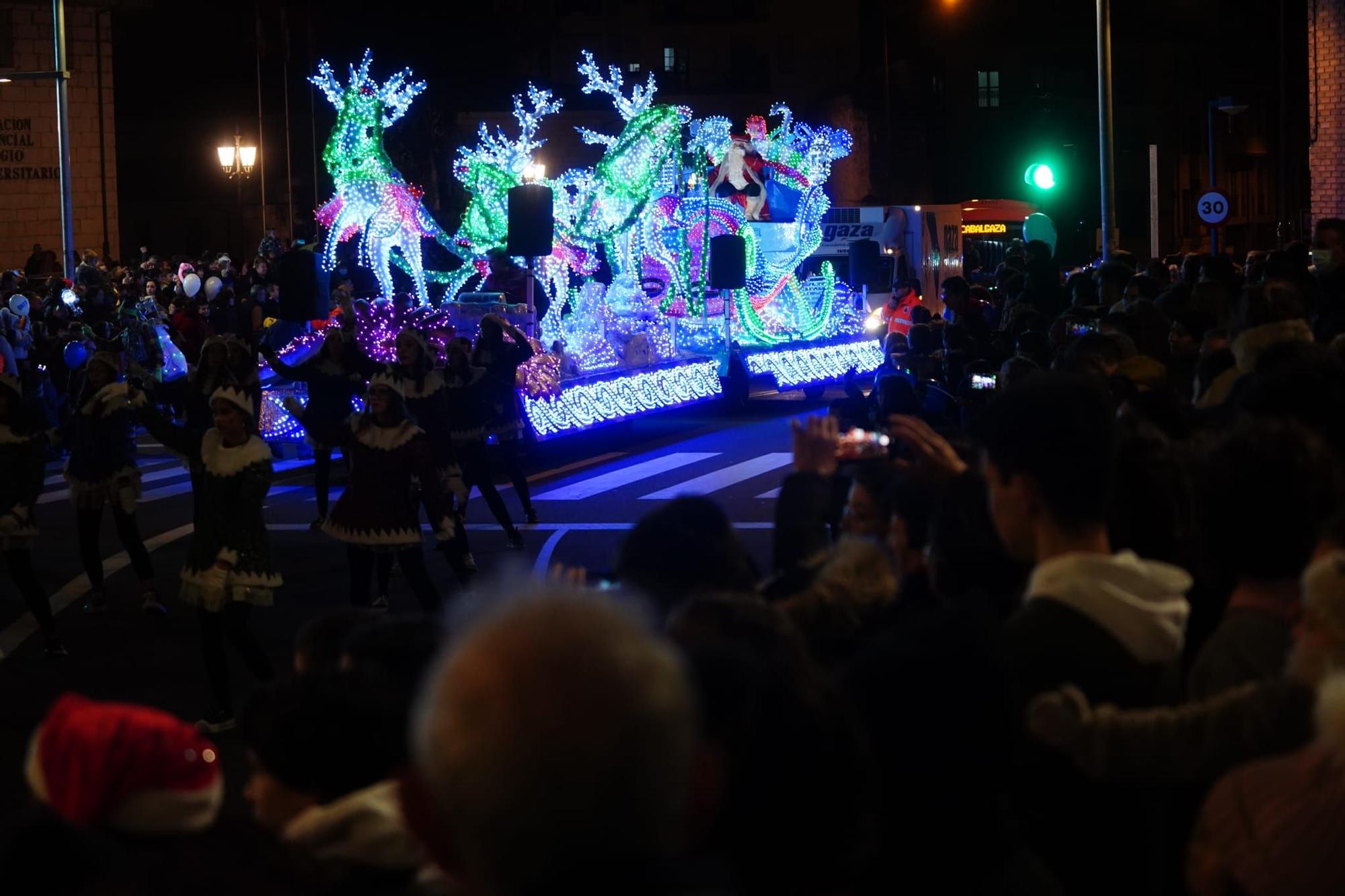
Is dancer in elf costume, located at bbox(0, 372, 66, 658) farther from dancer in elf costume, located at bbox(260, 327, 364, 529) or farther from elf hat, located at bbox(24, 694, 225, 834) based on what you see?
elf hat, located at bbox(24, 694, 225, 834)

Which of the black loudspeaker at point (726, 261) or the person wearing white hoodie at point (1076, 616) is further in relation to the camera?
the black loudspeaker at point (726, 261)

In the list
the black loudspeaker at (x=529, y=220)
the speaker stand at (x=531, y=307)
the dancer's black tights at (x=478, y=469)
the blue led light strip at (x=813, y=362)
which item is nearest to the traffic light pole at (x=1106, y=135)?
the blue led light strip at (x=813, y=362)

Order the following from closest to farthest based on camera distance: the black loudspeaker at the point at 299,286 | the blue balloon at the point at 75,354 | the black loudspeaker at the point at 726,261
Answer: the black loudspeaker at the point at 299,286 < the blue balloon at the point at 75,354 < the black loudspeaker at the point at 726,261

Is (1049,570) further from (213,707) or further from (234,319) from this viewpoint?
(234,319)

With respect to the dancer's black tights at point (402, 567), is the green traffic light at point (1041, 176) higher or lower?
higher

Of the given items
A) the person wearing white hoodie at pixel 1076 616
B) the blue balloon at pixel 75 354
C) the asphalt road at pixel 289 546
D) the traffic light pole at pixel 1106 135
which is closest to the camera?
the person wearing white hoodie at pixel 1076 616

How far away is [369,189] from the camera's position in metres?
20.2

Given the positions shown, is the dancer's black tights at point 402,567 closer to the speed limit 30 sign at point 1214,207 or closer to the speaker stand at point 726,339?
the speed limit 30 sign at point 1214,207

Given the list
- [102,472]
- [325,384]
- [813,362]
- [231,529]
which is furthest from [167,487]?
[813,362]

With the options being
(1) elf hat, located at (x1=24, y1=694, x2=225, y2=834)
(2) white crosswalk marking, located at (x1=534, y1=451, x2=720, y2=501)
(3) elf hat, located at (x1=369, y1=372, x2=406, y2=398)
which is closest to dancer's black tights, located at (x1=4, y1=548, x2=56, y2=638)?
(3) elf hat, located at (x1=369, y1=372, x2=406, y2=398)

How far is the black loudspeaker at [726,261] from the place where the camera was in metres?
22.1

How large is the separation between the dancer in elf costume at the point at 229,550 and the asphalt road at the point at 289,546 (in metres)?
0.37

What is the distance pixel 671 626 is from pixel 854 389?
7.05m

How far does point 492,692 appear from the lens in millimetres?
1695
